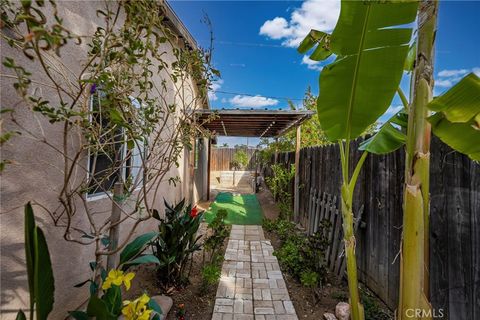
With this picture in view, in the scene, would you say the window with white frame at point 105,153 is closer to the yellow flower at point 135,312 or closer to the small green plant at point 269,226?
the yellow flower at point 135,312

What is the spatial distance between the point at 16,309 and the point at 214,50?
2882 millimetres

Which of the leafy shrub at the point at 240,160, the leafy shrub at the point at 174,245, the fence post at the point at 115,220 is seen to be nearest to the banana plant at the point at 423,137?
the fence post at the point at 115,220

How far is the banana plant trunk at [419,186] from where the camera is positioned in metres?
1.24

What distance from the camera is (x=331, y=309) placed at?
297cm

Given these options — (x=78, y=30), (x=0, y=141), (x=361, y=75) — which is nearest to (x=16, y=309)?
(x=0, y=141)

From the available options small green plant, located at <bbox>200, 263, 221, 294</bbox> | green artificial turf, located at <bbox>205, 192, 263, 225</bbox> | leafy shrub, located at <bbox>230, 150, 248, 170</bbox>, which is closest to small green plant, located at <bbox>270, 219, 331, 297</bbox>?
small green plant, located at <bbox>200, 263, 221, 294</bbox>

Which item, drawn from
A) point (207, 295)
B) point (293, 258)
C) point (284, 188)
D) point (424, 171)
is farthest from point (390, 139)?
point (284, 188)

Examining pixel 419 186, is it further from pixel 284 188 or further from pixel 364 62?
pixel 284 188

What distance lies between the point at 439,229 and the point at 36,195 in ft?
11.8

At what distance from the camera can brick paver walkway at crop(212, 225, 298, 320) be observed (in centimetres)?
293

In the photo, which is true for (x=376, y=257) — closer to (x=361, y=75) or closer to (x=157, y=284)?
(x=361, y=75)

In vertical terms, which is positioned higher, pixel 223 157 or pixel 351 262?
pixel 223 157

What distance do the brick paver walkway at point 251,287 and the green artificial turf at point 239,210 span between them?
7.03ft

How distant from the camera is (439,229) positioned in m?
2.20
